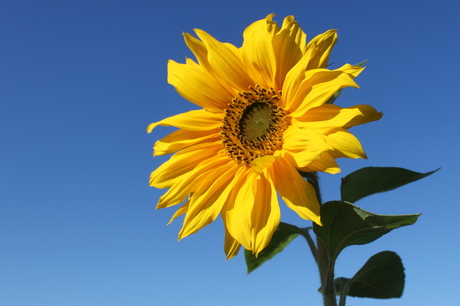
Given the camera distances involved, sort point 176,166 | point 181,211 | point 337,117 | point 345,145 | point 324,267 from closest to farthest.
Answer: point 345,145, point 337,117, point 324,267, point 181,211, point 176,166

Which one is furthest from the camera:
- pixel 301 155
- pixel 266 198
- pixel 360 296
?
pixel 360 296

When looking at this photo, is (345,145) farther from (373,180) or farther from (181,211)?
(181,211)

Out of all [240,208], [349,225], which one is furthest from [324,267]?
[240,208]

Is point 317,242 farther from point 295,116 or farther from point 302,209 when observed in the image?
point 295,116

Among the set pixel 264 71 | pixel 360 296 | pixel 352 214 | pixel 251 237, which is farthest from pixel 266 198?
pixel 360 296

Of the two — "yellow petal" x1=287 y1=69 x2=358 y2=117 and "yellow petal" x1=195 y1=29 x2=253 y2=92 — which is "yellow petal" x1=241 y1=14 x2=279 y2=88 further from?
"yellow petal" x1=287 y1=69 x2=358 y2=117

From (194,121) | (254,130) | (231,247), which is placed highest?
(194,121)
